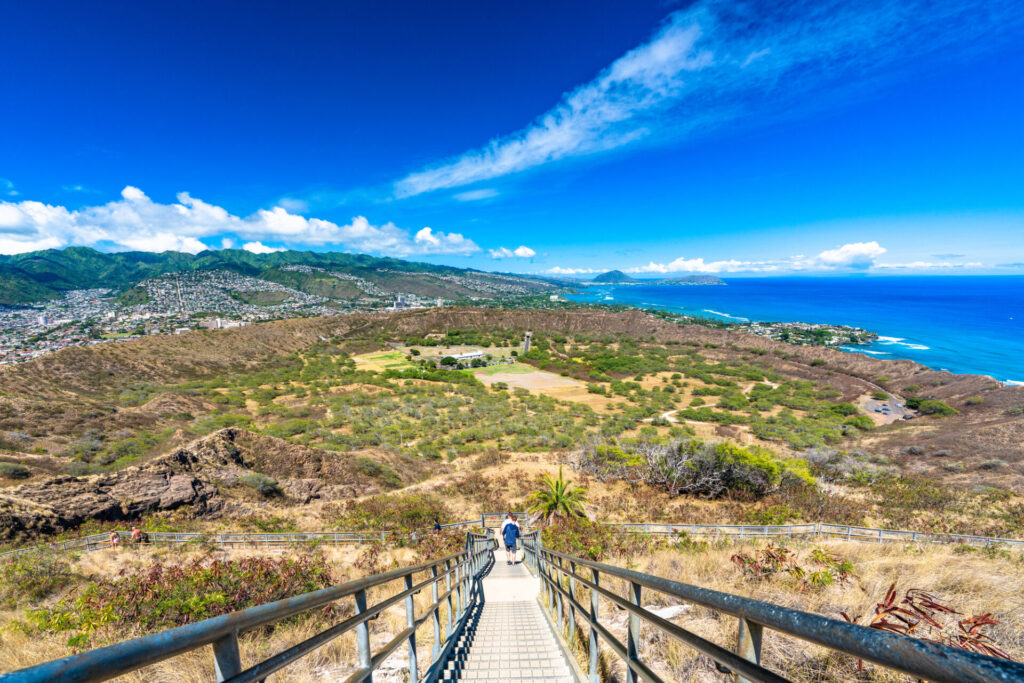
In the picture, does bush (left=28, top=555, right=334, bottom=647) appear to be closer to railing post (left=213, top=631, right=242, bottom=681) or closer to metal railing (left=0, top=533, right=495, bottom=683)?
metal railing (left=0, top=533, right=495, bottom=683)

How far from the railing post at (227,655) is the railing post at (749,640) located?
1.78 metres

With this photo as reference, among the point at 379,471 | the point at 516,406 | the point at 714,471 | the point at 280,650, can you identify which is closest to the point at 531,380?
the point at 516,406

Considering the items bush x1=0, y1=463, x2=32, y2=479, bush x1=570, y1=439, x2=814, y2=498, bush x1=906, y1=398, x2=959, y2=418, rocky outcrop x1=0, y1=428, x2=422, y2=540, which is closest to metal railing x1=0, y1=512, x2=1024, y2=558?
rocky outcrop x1=0, y1=428, x2=422, y2=540

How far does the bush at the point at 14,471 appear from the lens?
1383 centimetres

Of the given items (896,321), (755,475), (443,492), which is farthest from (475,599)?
(896,321)

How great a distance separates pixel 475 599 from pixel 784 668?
15.3 ft

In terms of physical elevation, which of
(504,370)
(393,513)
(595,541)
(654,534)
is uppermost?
(595,541)

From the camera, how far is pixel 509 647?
16.6ft

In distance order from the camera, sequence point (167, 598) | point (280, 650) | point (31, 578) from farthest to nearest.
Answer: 1. point (31, 578)
2. point (167, 598)
3. point (280, 650)

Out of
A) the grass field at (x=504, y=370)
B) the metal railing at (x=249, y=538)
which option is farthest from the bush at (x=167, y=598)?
the grass field at (x=504, y=370)

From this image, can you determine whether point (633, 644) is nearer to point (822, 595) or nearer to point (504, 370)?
point (822, 595)

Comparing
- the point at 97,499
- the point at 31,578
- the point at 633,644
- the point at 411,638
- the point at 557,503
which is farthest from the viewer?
the point at 557,503

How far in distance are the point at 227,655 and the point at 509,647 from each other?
4510mm

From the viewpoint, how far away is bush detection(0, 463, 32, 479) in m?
13.8
